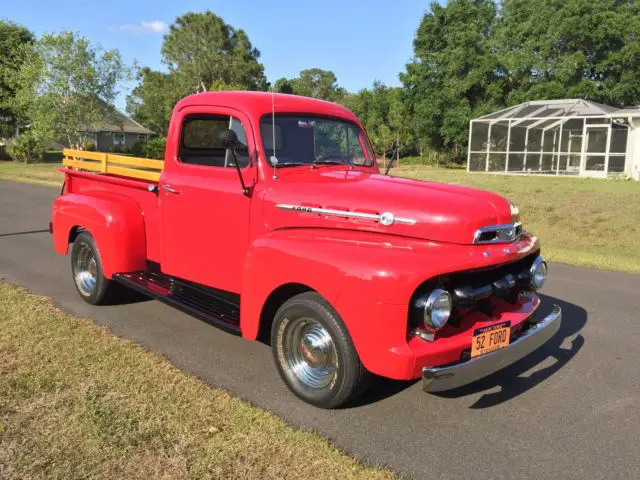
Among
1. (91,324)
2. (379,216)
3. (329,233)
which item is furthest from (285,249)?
(91,324)

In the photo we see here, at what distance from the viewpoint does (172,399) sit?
3.49m

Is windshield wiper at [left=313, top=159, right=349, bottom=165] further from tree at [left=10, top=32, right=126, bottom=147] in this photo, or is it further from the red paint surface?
tree at [left=10, top=32, right=126, bottom=147]

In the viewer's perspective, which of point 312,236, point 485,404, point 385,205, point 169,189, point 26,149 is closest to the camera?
point 385,205

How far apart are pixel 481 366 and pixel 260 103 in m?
2.58

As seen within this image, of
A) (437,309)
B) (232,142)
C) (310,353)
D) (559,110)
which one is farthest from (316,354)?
(559,110)

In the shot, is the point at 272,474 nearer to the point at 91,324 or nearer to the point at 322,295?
the point at 322,295

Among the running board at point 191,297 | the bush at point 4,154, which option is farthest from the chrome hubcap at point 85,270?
the bush at point 4,154

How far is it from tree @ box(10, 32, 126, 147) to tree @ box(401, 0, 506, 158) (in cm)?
1778

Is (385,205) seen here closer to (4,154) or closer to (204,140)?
(204,140)

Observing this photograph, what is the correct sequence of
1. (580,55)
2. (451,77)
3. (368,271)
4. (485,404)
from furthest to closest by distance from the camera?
(451,77) → (580,55) → (485,404) → (368,271)

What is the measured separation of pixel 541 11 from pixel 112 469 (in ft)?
120

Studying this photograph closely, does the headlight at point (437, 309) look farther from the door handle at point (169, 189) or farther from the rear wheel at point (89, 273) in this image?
the rear wheel at point (89, 273)

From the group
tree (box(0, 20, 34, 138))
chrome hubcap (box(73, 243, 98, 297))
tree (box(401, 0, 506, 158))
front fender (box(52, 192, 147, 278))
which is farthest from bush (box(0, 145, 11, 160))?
front fender (box(52, 192, 147, 278))

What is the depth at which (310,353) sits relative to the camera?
352 centimetres
